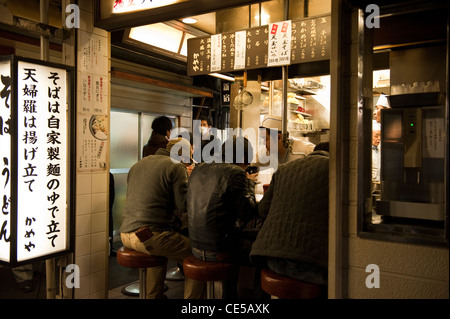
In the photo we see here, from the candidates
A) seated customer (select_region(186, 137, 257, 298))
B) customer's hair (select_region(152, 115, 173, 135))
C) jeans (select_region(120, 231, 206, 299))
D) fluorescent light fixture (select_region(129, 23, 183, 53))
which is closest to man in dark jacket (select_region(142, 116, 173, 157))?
customer's hair (select_region(152, 115, 173, 135))

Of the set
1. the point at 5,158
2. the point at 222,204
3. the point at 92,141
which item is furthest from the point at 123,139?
the point at 222,204

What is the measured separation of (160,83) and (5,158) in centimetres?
461

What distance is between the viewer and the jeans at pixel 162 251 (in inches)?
158

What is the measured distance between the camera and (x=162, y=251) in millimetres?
4090

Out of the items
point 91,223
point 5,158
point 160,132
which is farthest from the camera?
point 160,132

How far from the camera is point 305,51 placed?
193 inches

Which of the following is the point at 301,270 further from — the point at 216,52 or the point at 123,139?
the point at 123,139

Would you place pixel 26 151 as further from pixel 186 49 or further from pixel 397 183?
pixel 186 49

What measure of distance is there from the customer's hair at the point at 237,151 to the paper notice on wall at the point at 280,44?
1745 millimetres

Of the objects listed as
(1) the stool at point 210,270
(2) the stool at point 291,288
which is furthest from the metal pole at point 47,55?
(2) the stool at point 291,288

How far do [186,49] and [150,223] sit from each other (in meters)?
3.38

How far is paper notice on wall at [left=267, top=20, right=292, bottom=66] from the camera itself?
16.4 ft

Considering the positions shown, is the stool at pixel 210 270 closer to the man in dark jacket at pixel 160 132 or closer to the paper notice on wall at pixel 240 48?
the man in dark jacket at pixel 160 132

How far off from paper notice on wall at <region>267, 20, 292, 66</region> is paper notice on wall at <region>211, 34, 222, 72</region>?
2.61 feet
